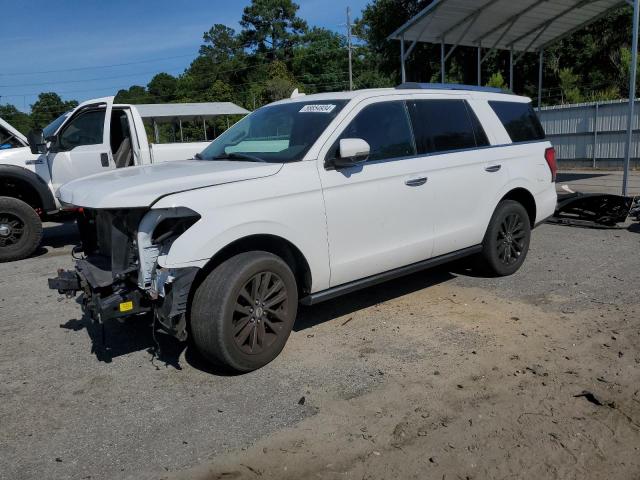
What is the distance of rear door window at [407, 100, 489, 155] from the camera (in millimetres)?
5117

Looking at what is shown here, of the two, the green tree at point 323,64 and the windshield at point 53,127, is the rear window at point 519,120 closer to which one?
the windshield at point 53,127

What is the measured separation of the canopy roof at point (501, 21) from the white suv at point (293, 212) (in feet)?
22.8

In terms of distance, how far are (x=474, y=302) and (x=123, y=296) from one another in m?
3.29

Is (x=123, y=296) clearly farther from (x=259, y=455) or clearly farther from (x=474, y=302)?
(x=474, y=302)

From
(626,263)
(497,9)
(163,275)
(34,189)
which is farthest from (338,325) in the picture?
(497,9)

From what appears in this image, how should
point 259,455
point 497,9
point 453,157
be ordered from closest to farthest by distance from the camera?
point 259,455, point 453,157, point 497,9

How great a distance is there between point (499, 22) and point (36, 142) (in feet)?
34.5

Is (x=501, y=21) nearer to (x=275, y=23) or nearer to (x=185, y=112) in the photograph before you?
(x=185, y=112)

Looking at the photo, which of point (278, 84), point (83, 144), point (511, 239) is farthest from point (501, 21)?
point (278, 84)

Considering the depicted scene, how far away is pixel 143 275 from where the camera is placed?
3.69m

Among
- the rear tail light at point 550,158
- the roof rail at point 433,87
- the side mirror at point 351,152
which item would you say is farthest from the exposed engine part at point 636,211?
the side mirror at point 351,152

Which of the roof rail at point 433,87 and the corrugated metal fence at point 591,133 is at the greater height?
the roof rail at point 433,87

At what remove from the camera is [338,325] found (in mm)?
4973

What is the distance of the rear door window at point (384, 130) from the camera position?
4660 mm
